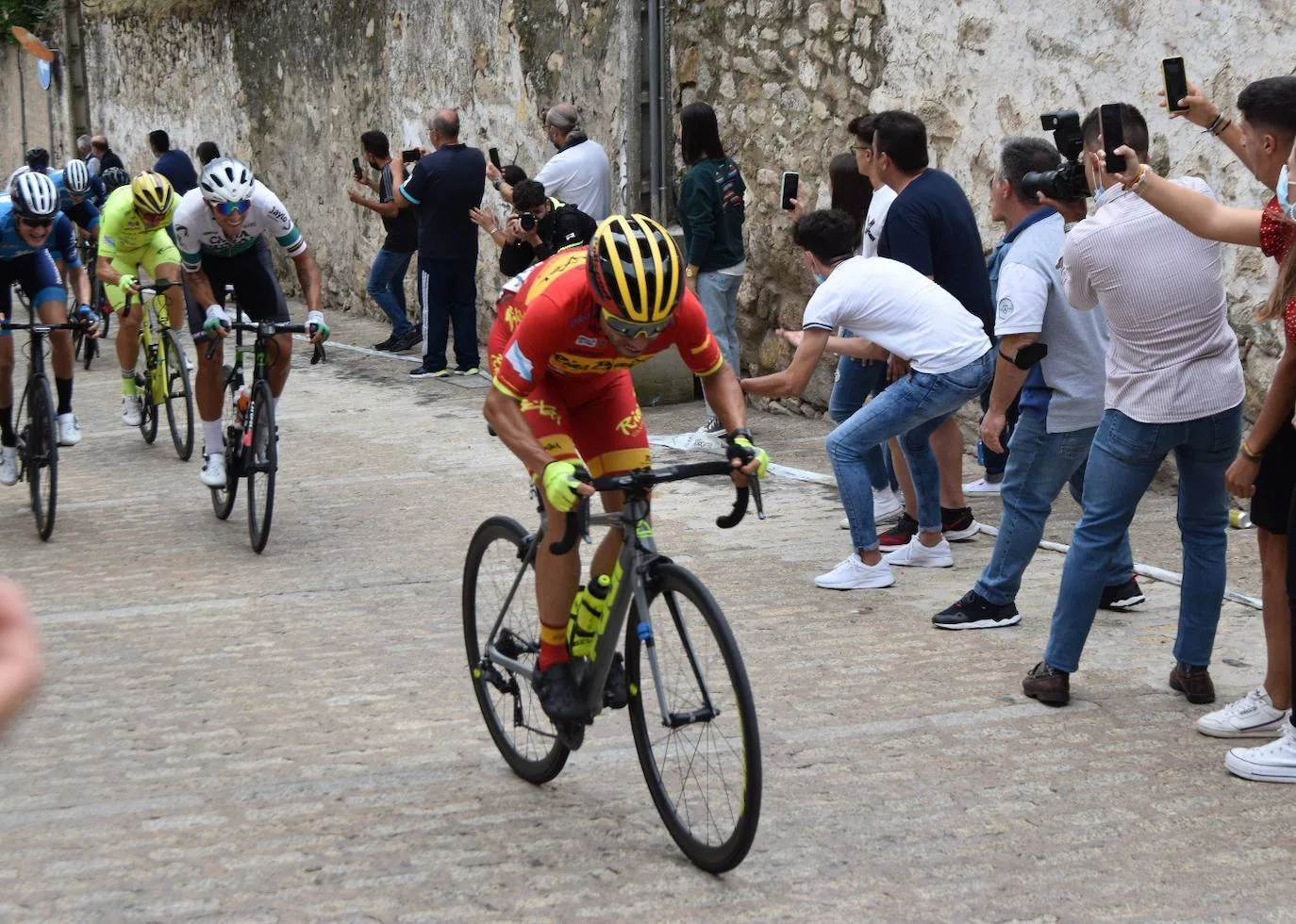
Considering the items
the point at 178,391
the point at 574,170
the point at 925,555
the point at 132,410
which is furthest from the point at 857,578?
the point at 132,410

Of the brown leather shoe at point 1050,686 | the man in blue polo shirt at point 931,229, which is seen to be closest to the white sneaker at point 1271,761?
the brown leather shoe at point 1050,686

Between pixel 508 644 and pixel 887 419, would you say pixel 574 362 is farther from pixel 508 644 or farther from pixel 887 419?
pixel 887 419

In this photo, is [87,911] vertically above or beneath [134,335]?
beneath

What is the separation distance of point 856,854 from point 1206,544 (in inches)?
69.4

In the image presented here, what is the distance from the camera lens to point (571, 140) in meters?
12.1

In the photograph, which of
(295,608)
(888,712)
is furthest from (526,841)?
(295,608)

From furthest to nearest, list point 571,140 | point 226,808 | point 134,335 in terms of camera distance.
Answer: point 571,140 → point 134,335 → point 226,808

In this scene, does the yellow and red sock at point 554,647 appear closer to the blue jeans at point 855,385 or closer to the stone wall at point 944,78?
the blue jeans at point 855,385

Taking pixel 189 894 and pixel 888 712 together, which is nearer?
pixel 189 894

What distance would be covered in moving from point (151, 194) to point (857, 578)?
5170mm

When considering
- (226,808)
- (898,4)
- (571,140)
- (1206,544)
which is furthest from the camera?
(571,140)

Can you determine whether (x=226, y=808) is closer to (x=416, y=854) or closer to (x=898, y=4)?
(x=416, y=854)

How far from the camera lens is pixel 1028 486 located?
6.04m

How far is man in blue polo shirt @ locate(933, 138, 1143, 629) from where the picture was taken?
5.90m
